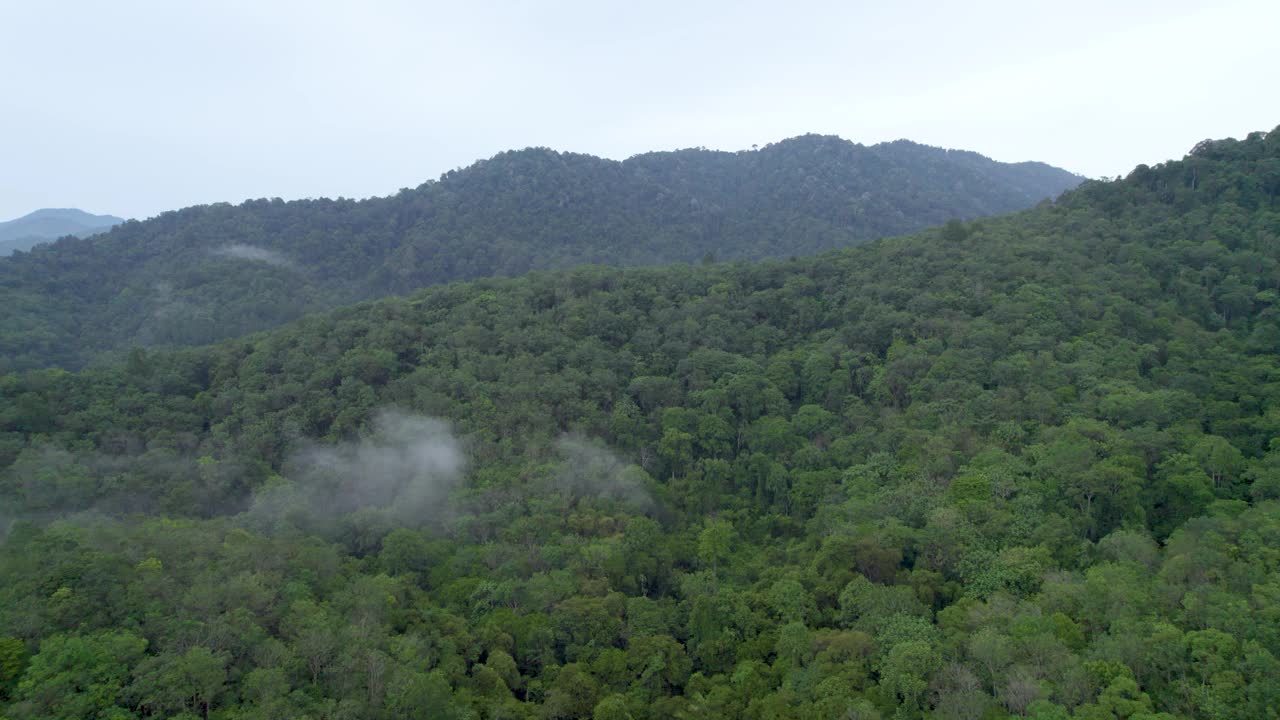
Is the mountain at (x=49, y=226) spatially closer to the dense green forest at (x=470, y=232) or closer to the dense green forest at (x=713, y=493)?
the dense green forest at (x=470, y=232)

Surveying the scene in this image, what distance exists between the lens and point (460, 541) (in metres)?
28.1

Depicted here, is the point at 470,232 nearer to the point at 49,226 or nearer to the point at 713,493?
the point at 713,493

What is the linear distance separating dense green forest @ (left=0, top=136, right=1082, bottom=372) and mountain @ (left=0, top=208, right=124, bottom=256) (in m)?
64.7

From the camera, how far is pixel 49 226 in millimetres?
135500

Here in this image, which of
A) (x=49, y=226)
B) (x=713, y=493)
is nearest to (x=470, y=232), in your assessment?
(x=713, y=493)

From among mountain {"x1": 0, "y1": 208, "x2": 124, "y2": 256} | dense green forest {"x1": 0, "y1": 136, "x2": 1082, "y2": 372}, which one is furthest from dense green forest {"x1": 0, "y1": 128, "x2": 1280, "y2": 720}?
mountain {"x1": 0, "y1": 208, "x2": 124, "y2": 256}

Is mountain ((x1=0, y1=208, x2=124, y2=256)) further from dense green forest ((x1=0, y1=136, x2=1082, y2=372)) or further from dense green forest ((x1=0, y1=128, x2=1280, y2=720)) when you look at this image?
dense green forest ((x1=0, y1=128, x2=1280, y2=720))

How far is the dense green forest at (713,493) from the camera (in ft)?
60.3

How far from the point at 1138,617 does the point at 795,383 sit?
817 inches

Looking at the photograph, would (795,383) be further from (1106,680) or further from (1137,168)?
(1137,168)

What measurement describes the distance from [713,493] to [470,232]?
60781 millimetres

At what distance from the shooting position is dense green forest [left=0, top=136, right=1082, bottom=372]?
58.7m

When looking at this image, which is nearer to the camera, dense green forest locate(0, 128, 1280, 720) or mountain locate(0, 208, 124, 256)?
dense green forest locate(0, 128, 1280, 720)

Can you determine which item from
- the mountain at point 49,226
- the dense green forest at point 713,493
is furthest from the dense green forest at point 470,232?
the mountain at point 49,226
